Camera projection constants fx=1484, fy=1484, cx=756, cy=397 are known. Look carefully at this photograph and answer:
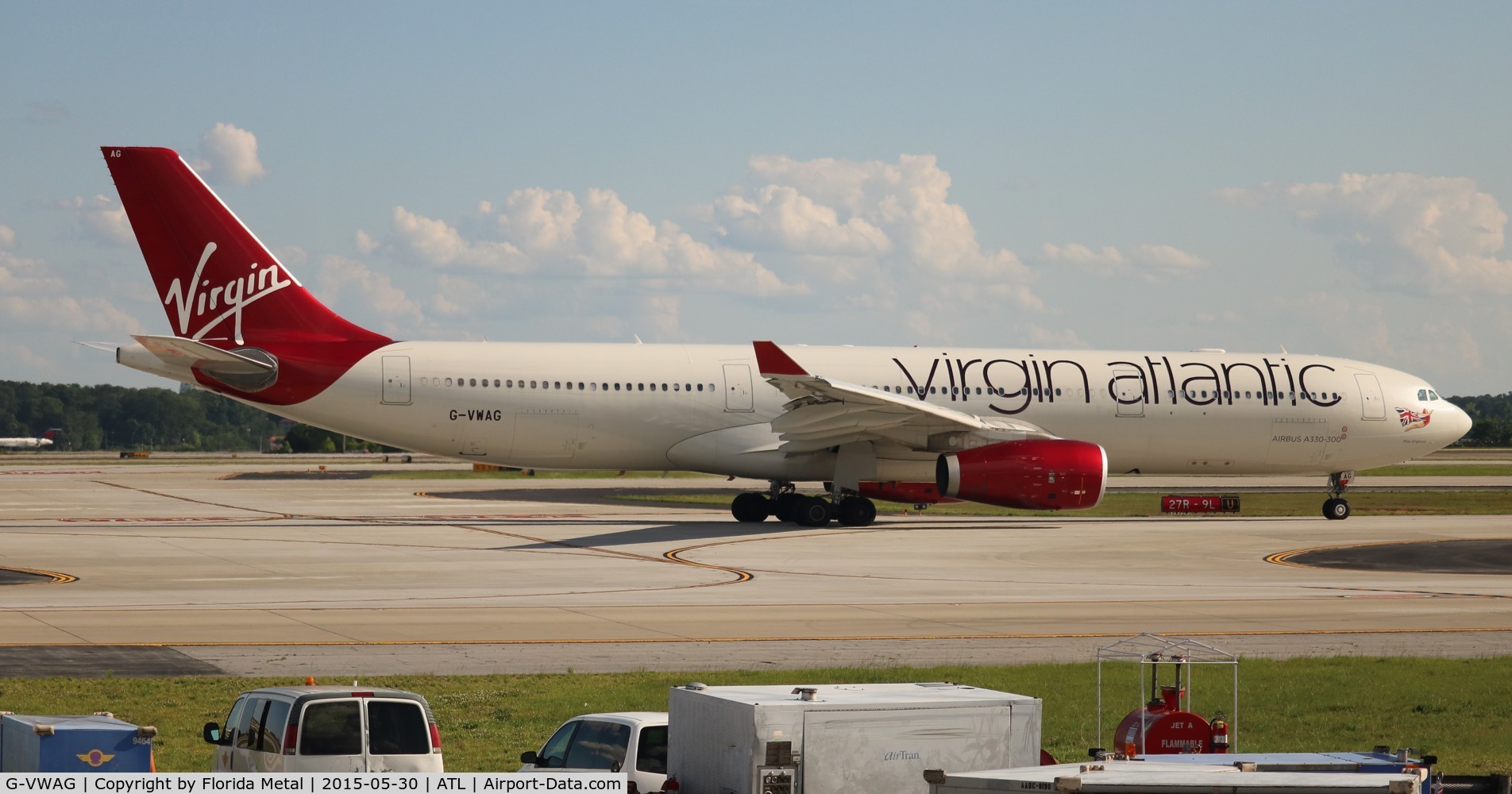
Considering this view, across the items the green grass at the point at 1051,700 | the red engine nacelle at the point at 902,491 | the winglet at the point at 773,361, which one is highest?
the winglet at the point at 773,361

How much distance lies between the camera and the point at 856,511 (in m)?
38.1

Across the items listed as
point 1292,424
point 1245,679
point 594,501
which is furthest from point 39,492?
point 1245,679

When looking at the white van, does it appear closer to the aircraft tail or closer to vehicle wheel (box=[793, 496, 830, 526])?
the aircraft tail

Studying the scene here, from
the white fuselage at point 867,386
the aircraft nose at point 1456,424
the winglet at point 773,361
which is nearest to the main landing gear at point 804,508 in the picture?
the white fuselage at point 867,386

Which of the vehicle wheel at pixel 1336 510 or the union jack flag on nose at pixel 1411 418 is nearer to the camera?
the vehicle wheel at pixel 1336 510

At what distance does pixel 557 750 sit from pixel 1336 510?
36006 mm

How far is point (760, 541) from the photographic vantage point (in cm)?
3416

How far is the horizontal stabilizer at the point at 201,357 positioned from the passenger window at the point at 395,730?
2481cm

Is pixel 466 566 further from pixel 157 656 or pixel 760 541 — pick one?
pixel 157 656

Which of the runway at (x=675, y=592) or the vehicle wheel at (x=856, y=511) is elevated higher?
the vehicle wheel at (x=856, y=511)

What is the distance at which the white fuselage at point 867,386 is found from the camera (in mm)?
36969

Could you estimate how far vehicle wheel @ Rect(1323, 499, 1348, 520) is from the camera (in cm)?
4234

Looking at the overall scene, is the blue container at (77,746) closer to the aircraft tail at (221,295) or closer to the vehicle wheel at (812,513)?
the aircraft tail at (221,295)

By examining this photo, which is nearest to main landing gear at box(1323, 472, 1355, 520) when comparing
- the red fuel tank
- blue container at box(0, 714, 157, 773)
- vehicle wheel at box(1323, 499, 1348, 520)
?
vehicle wheel at box(1323, 499, 1348, 520)
